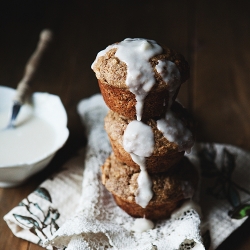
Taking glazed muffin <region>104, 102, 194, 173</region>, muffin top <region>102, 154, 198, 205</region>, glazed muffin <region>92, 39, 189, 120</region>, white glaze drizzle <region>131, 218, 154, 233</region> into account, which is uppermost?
glazed muffin <region>92, 39, 189, 120</region>

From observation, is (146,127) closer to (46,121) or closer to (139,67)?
(139,67)

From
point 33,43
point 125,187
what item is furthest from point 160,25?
point 125,187

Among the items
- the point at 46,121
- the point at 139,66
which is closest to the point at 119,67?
the point at 139,66

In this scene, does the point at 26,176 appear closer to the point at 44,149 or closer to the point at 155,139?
the point at 44,149

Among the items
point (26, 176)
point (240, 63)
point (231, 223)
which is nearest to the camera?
point (231, 223)

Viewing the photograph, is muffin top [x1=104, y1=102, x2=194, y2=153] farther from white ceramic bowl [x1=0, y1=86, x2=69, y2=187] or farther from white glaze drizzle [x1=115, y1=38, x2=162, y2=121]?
white ceramic bowl [x1=0, y1=86, x2=69, y2=187]

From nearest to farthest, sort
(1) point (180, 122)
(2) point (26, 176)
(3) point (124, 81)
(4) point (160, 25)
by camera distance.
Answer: (3) point (124, 81), (1) point (180, 122), (2) point (26, 176), (4) point (160, 25)

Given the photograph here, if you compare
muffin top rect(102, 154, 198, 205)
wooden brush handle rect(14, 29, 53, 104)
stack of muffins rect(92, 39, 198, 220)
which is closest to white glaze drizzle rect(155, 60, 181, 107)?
stack of muffins rect(92, 39, 198, 220)
